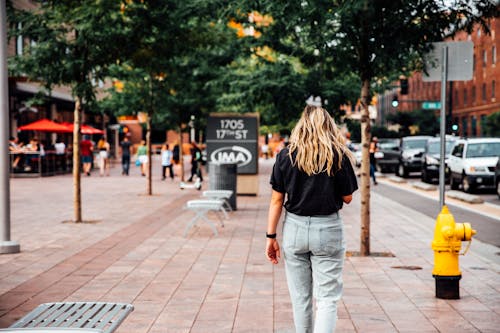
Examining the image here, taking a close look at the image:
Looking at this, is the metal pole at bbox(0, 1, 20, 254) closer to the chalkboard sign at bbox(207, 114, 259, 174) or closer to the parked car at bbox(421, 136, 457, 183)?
the chalkboard sign at bbox(207, 114, 259, 174)

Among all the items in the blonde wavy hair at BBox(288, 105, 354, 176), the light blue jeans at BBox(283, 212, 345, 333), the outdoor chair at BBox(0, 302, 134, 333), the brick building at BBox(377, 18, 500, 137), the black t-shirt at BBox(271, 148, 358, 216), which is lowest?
the outdoor chair at BBox(0, 302, 134, 333)

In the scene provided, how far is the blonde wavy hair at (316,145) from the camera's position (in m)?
4.82

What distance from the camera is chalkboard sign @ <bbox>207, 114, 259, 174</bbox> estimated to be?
2158 cm

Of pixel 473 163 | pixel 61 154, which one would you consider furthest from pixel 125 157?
pixel 473 163

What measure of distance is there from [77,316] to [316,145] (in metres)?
1.70

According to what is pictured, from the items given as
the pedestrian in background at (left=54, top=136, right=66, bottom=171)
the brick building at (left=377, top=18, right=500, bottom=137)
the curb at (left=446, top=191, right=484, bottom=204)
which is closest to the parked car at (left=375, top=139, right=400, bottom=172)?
the pedestrian in background at (left=54, top=136, right=66, bottom=171)

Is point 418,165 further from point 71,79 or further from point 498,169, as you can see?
point 71,79

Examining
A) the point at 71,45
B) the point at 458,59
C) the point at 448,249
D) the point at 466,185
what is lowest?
the point at 466,185

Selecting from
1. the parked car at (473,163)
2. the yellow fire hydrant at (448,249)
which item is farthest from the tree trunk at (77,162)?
the parked car at (473,163)

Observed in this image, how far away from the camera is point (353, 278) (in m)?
8.68

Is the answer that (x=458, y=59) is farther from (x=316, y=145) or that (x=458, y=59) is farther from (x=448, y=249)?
(x=316, y=145)

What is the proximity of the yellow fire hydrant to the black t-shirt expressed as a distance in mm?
2602

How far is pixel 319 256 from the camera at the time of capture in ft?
16.0

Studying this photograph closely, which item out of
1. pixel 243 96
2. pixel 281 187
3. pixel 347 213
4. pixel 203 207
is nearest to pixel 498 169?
pixel 347 213
